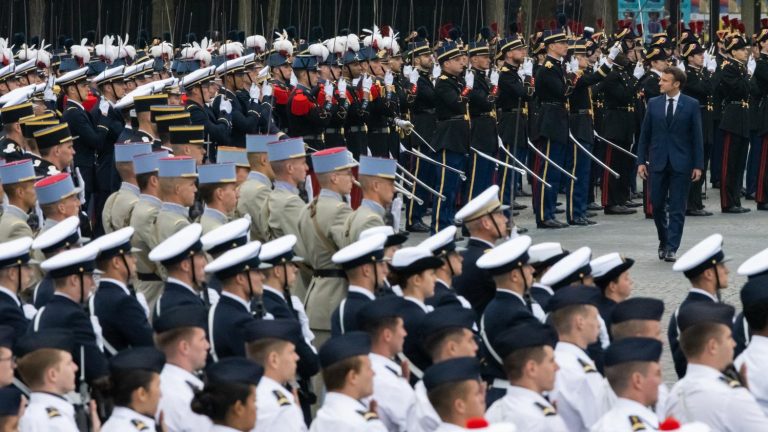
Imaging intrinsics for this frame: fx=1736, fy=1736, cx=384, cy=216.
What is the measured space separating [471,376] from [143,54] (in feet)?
49.4

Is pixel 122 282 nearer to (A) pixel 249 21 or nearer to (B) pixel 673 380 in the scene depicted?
(B) pixel 673 380

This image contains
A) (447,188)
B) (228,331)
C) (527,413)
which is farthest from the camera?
(447,188)

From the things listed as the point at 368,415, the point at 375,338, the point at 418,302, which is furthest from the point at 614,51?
the point at 368,415

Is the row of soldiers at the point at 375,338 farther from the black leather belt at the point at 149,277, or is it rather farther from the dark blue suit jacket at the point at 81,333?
the black leather belt at the point at 149,277

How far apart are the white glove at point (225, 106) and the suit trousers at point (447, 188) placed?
7.71 feet

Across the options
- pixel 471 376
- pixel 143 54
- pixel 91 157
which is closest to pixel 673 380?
pixel 471 376

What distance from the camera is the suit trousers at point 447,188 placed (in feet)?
55.7

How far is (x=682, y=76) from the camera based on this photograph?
15.0m

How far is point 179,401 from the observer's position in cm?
713

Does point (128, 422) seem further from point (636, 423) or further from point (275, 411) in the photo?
point (636, 423)

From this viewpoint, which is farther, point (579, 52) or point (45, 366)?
point (579, 52)

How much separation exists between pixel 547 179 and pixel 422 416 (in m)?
11.2

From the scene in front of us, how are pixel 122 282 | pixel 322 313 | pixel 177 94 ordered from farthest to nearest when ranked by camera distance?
1. pixel 177 94
2. pixel 322 313
3. pixel 122 282

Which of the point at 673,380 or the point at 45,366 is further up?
the point at 45,366
